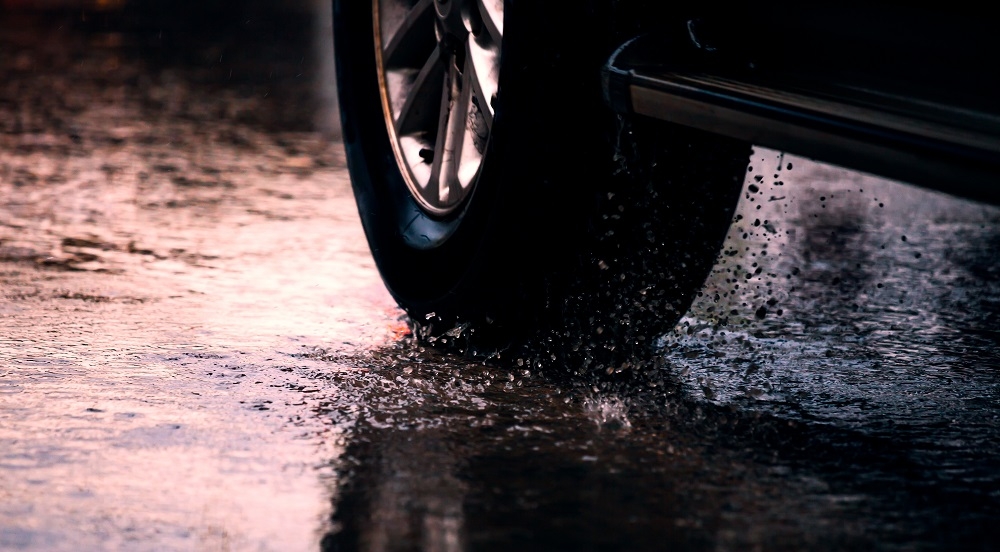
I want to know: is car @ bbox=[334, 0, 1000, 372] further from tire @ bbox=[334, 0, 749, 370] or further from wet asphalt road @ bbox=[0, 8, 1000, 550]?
wet asphalt road @ bbox=[0, 8, 1000, 550]

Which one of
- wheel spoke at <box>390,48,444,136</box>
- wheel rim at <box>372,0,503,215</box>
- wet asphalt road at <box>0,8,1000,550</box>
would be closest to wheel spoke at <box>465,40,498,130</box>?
wheel rim at <box>372,0,503,215</box>

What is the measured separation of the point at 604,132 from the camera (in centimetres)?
247

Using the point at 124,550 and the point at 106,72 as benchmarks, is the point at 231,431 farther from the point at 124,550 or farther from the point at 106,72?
the point at 106,72

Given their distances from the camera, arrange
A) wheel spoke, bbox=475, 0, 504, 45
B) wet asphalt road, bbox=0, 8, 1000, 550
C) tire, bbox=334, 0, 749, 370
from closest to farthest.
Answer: wet asphalt road, bbox=0, 8, 1000, 550 → tire, bbox=334, 0, 749, 370 → wheel spoke, bbox=475, 0, 504, 45

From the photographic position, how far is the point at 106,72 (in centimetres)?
750

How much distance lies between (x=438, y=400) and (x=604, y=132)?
22.0 inches

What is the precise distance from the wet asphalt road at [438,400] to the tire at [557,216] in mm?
89

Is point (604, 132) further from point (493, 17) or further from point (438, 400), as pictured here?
point (438, 400)

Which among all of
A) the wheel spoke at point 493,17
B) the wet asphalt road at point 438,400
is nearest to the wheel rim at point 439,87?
the wheel spoke at point 493,17

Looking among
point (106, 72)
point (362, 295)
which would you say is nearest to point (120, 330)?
point (362, 295)

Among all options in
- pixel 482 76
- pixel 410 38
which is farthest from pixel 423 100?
pixel 482 76

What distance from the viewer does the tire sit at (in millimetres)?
2441

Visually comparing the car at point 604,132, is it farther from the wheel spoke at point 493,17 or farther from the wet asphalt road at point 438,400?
the wet asphalt road at point 438,400

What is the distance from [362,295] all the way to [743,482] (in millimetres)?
1391
